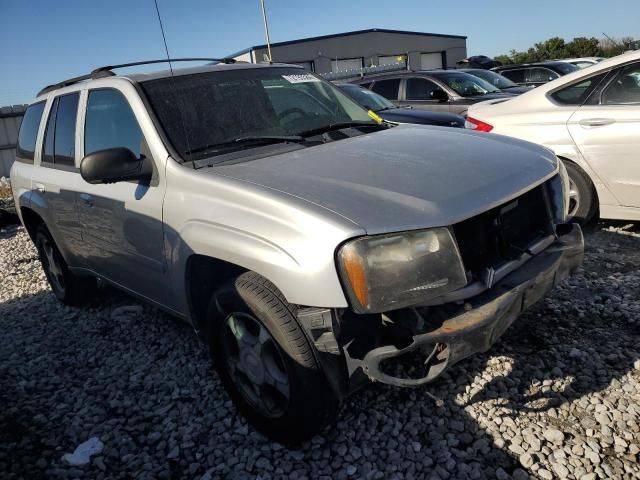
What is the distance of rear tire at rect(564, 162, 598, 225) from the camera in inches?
179

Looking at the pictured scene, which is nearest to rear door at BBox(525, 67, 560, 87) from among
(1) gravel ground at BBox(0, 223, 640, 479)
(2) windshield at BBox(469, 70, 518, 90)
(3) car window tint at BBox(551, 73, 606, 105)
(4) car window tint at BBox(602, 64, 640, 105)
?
(2) windshield at BBox(469, 70, 518, 90)

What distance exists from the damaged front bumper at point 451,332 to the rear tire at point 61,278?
3314 mm

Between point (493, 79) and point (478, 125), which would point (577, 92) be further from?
point (493, 79)

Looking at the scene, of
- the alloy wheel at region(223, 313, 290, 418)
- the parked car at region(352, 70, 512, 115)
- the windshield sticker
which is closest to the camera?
the alloy wheel at region(223, 313, 290, 418)

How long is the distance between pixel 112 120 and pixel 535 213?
2.58 meters

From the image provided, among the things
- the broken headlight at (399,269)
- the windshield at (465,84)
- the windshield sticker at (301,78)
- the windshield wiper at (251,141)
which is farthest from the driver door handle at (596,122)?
the windshield at (465,84)

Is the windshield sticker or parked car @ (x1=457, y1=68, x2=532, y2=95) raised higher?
the windshield sticker

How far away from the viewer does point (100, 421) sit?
2.97 m

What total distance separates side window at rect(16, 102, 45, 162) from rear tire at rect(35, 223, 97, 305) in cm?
66

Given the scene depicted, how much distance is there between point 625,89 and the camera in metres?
4.41

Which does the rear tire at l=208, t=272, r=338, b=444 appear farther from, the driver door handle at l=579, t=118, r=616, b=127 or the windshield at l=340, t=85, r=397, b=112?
the windshield at l=340, t=85, r=397, b=112

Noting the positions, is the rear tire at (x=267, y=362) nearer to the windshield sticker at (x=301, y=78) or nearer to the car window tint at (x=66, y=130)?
the windshield sticker at (x=301, y=78)

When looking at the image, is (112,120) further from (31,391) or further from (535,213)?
(535,213)

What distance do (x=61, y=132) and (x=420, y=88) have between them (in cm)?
701
